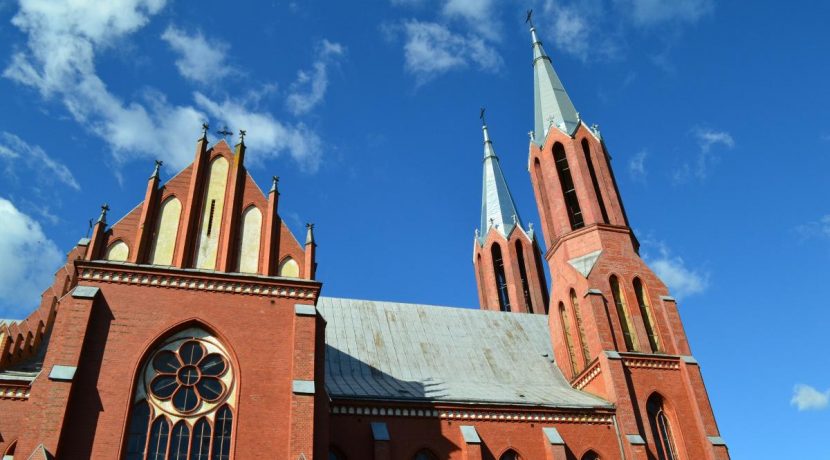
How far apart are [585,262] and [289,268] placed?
1368 centimetres

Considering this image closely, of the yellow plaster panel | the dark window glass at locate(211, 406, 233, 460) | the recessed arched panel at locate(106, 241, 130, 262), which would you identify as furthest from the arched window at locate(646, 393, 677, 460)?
the recessed arched panel at locate(106, 241, 130, 262)

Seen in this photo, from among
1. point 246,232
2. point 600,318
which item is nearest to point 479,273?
point 600,318

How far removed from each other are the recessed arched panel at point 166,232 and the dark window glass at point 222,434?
183 inches

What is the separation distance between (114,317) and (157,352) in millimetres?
1443

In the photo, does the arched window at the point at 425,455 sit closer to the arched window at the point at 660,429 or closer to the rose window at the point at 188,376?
the rose window at the point at 188,376

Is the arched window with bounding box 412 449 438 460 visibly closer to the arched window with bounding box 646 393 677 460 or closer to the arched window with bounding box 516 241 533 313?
the arched window with bounding box 646 393 677 460

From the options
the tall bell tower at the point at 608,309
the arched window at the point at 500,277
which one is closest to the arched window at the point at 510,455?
the tall bell tower at the point at 608,309

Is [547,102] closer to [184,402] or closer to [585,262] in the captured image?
[585,262]

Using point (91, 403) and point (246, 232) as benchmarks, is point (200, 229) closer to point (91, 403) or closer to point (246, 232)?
point (246, 232)

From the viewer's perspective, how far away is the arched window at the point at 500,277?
129 ft

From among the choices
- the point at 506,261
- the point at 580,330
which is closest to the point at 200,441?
the point at 580,330

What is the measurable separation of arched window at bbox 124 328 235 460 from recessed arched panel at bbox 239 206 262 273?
2350mm

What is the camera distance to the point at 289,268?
1934 cm

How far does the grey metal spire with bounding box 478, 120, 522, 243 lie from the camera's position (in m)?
41.9
